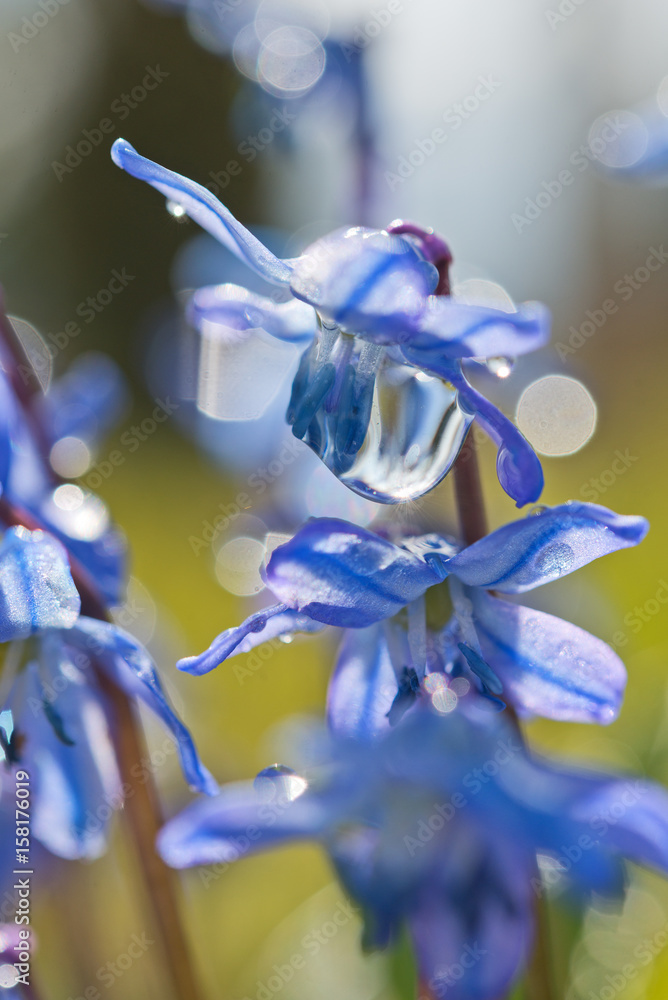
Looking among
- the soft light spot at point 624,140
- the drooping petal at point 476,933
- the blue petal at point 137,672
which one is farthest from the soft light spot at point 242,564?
the soft light spot at point 624,140

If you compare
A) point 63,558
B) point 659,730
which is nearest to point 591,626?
point 659,730

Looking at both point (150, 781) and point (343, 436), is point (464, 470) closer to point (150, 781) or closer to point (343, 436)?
point (343, 436)

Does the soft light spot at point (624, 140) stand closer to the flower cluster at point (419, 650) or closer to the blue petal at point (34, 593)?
the flower cluster at point (419, 650)

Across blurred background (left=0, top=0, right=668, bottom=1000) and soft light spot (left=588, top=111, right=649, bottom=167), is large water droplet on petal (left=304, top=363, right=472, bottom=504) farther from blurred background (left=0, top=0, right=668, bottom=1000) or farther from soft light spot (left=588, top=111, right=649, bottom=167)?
soft light spot (left=588, top=111, right=649, bottom=167)

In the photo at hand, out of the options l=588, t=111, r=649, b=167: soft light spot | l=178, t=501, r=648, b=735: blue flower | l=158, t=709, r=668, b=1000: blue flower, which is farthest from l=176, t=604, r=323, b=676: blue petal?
l=588, t=111, r=649, b=167: soft light spot

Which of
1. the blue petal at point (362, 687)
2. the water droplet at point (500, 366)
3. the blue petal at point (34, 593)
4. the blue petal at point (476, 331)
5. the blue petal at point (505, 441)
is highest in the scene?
the blue petal at point (476, 331)

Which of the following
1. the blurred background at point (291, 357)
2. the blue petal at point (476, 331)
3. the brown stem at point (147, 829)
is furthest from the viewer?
the blurred background at point (291, 357)
